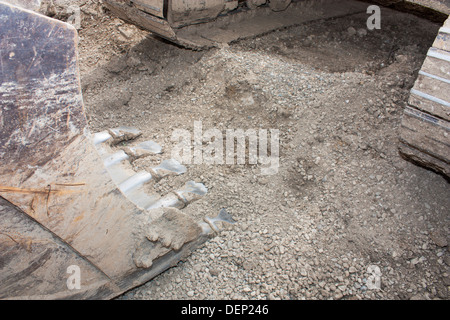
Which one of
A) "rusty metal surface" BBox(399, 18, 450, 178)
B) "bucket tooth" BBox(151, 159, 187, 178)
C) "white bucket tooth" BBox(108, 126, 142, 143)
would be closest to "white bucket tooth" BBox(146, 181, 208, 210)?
"bucket tooth" BBox(151, 159, 187, 178)

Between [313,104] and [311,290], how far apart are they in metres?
1.47

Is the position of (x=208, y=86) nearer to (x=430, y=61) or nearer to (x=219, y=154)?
(x=219, y=154)

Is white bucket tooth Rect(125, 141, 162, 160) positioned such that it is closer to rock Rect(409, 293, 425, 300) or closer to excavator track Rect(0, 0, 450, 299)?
excavator track Rect(0, 0, 450, 299)

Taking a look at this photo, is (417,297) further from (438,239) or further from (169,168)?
(169,168)

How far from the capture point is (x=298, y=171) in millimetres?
2514

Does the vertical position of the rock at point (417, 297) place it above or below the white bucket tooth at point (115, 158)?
above

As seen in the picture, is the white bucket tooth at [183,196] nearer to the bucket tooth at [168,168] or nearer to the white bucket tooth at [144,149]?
the bucket tooth at [168,168]

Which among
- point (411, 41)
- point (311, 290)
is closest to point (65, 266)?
point (311, 290)

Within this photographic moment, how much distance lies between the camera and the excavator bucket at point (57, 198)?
142 cm

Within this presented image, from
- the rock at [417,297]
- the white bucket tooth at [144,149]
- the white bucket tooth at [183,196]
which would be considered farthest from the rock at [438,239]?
the white bucket tooth at [144,149]

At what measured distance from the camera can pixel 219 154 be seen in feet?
8.95

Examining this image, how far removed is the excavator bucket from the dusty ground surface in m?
0.30

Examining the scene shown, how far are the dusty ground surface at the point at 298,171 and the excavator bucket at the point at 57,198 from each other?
0.30 m

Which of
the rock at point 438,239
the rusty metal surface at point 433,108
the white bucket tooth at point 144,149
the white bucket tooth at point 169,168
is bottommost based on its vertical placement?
the white bucket tooth at point 144,149
